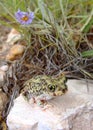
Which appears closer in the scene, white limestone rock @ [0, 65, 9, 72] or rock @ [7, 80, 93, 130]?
rock @ [7, 80, 93, 130]

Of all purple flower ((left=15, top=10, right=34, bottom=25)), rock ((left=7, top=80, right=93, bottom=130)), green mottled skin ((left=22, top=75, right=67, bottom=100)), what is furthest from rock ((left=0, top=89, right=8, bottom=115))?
purple flower ((left=15, top=10, right=34, bottom=25))

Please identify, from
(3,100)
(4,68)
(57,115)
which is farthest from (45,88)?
(4,68)

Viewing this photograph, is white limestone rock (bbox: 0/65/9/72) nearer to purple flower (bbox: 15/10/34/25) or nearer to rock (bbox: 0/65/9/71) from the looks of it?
rock (bbox: 0/65/9/71)

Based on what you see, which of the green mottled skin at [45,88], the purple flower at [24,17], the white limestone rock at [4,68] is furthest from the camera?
the white limestone rock at [4,68]

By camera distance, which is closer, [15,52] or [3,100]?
[3,100]

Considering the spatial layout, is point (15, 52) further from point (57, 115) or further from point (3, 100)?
point (57, 115)

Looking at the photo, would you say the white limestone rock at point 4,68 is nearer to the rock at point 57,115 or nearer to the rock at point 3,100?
the rock at point 3,100

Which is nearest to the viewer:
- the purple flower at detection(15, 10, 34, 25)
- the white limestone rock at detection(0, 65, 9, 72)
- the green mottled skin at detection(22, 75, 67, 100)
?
the green mottled skin at detection(22, 75, 67, 100)

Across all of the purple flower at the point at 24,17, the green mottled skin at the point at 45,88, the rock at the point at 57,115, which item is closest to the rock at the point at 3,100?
the rock at the point at 57,115
